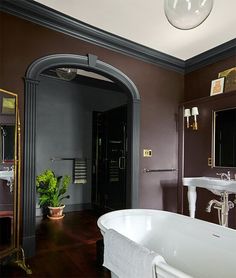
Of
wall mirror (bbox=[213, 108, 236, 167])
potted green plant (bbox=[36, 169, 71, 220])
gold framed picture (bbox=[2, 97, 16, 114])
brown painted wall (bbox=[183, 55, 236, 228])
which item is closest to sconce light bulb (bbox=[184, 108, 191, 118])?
brown painted wall (bbox=[183, 55, 236, 228])

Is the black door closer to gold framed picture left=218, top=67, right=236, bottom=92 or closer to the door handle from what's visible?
the door handle

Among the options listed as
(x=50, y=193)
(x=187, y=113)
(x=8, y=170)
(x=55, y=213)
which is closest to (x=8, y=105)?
(x=8, y=170)

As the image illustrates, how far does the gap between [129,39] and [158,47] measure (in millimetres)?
504

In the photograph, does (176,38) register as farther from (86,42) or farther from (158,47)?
(86,42)

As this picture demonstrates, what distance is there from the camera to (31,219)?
2588 millimetres

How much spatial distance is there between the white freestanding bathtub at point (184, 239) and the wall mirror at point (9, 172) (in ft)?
3.09

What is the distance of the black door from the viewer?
429 centimetres

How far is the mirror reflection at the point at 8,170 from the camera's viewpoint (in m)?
2.27

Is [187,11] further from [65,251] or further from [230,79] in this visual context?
[65,251]

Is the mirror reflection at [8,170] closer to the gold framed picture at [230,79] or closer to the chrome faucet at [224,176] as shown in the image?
the chrome faucet at [224,176]

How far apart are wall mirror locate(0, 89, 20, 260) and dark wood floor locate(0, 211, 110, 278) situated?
0.32 m

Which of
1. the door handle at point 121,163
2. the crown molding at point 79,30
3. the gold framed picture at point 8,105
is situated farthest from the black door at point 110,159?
the gold framed picture at point 8,105

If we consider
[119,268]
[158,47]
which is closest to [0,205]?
[119,268]

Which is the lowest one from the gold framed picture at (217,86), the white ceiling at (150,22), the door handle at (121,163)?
the door handle at (121,163)
